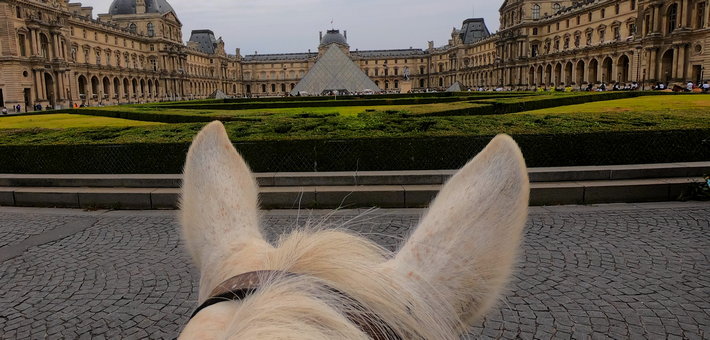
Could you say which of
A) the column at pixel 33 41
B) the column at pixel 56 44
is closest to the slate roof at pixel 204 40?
the column at pixel 56 44

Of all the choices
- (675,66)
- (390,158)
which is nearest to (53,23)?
(390,158)

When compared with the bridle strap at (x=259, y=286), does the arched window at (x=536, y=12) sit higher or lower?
higher

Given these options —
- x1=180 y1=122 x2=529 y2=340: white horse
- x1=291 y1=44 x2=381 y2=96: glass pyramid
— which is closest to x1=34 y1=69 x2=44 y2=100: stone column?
x1=291 y1=44 x2=381 y2=96: glass pyramid

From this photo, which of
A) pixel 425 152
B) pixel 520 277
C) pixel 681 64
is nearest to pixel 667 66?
pixel 681 64

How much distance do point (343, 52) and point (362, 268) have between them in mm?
47385

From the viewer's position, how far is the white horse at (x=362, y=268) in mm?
678

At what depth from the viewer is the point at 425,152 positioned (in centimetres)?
806

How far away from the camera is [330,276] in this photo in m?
0.75

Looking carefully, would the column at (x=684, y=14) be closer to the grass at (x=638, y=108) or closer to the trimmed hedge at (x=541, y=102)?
the trimmed hedge at (x=541, y=102)

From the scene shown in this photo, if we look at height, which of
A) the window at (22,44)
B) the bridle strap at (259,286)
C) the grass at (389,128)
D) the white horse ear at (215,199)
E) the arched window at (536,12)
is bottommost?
the grass at (389,128)

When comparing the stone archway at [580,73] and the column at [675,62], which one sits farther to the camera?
the stone archway at [580,73]

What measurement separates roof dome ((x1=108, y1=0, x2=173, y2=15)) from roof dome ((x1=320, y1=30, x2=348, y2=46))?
44.7m

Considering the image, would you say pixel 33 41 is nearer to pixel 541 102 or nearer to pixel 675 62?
pixel 541 102

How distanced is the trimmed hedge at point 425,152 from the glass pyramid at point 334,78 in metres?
36.7
